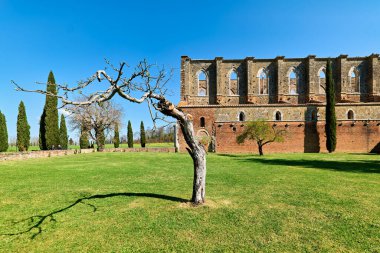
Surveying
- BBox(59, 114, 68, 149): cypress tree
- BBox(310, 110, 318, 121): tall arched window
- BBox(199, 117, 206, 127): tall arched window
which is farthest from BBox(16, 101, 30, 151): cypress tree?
BBox(310, 110, 318, 121): tall arched window

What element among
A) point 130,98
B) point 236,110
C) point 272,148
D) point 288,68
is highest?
point 288,68

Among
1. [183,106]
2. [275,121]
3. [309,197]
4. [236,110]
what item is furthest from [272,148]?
[309,197]

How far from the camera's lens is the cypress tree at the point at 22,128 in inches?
1254

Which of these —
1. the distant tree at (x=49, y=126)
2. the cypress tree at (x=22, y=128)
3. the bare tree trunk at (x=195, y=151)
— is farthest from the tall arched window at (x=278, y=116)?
the cypress tree at (x=22, y=128)

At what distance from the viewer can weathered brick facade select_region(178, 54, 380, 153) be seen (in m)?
28.7

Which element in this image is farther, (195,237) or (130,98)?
(130,98)

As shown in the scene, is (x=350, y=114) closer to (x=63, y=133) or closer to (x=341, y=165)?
(x=341, y=165)

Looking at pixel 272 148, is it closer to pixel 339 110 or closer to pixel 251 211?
pixel 339 110

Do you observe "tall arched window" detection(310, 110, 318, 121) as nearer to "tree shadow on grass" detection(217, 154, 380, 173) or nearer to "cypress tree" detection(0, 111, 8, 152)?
"tree shadow on grass" detection(217, 154, 380, 173)

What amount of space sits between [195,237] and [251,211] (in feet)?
6.39

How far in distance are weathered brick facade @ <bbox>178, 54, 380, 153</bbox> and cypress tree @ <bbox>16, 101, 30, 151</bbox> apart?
22666mm

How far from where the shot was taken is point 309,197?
6715mm

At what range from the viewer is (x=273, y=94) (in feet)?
111

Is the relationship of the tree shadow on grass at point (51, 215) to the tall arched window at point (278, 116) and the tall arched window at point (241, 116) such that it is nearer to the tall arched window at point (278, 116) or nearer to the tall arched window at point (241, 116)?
the tall arched window at point (241, 116)
